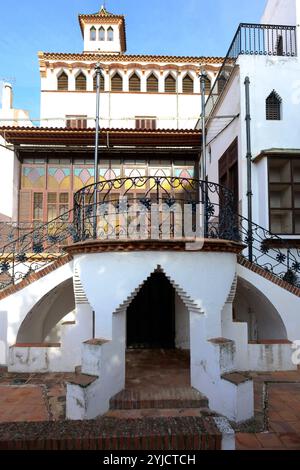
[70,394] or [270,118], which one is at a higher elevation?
[270,118]

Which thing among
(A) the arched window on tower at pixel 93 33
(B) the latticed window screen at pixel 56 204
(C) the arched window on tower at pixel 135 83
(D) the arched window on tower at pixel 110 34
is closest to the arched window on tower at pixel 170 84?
(C) the arched window on tower at pixel 135 83

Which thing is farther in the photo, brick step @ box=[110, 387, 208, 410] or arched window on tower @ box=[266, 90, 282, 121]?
arched window on tower @ box=[266, 90, 282, 121]

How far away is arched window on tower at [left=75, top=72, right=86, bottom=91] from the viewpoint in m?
16.9

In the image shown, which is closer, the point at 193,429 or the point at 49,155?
the point at 193,429

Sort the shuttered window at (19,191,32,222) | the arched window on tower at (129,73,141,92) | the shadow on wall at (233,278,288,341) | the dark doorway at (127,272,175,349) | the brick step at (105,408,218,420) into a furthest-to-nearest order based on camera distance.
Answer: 1. the arched window on tower at (129,73,141,92)
2. the shuttered window at (19,191,32,222)
3. the dark doorway at (127,272,175,349)
4. the shadow on wall at (233,278,288,341)
5. the brick step at (105,408,218,420)

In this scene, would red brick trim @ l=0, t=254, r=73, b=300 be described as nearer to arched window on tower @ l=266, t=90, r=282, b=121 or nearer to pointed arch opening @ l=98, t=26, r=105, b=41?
arched window on tower @ l=266, t=90, r=282, b=121

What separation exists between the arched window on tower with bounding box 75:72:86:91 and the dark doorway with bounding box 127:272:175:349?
11.9 m

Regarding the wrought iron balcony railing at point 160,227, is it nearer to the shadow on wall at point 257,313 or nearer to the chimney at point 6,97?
the shadow on wall at point 257,313

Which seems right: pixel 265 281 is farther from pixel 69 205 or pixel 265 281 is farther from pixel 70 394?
pixel 69 205

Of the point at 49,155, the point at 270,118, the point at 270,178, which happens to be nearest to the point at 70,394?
the point at 270,178

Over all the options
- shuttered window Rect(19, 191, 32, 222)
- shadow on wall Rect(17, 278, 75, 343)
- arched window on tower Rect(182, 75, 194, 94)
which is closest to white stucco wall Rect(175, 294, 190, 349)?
shadow on wall Rect(17, 278, 75, 343)

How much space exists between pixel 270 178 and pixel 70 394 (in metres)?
7.46

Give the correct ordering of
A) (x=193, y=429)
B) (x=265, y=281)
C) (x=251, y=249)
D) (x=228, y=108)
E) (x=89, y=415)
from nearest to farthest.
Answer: (x=193, y=429) → (x=89, y=415) → (x=265, y=281) → (x=251, y=249) → (x=228, y=108)

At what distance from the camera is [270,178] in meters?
9.47
